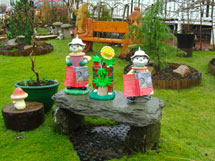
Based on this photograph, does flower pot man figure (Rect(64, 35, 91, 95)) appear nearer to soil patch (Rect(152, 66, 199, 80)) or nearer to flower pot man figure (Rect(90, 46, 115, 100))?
flower pot man figure (Rect(90, 46, 115, 100))

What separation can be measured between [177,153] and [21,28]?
8873 mm

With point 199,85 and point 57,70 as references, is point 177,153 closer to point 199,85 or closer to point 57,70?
point 199,85

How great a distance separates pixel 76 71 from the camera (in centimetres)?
333

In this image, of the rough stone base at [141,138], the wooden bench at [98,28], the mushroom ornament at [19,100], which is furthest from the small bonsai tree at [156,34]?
the mushroom ornament at [19,100]

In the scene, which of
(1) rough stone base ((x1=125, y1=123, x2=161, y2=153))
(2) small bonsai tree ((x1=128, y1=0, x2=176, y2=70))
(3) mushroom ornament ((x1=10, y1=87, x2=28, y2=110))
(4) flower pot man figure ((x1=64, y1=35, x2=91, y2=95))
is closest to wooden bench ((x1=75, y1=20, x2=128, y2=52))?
(2) small bonsai tree ((x1=128, y1=0, x2=176, y2=70))

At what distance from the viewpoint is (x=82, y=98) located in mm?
3201

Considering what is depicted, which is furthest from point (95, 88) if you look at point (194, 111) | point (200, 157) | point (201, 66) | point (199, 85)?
point (201, 66)

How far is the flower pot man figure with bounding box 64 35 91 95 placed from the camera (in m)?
3.32

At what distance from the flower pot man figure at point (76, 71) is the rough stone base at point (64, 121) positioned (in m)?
Answer: 0.33

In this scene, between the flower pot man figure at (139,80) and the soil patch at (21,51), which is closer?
the flower pot man figure at (139,80)

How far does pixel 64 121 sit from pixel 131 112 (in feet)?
3.82

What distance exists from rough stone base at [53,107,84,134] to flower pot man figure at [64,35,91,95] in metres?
0.33

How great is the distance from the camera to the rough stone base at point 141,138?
290 cm

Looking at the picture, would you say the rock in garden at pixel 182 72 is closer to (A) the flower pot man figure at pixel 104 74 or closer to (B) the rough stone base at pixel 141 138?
(B) the rough stone base at pixel 141 138
